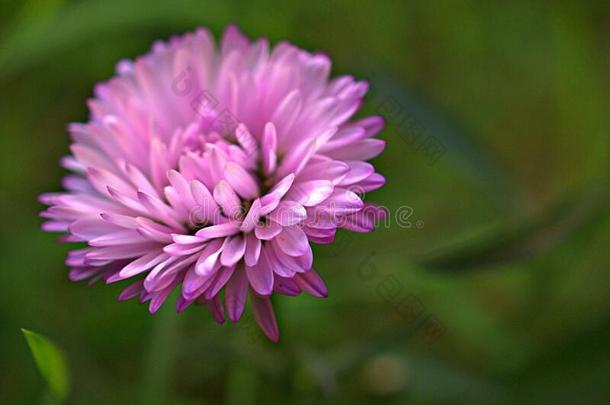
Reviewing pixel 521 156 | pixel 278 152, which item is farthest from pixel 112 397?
pixel 521 156

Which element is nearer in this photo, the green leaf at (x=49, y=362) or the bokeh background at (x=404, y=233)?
the green leaf at (x=49, y=362)

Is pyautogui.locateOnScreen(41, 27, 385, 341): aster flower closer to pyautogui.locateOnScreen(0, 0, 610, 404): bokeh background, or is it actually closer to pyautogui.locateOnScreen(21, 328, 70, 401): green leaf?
pyautogui.locateOnScreen(21, 328, 70, 401): green leaf

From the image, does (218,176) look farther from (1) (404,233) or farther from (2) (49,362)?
(1) (404,233)

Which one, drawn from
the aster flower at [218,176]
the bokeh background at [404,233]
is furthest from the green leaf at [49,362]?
the bokeh background at [404,233]

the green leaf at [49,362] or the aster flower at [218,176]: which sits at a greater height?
the aster flower at [218,176]

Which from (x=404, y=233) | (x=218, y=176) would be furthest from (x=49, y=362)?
(x=404, y=233)

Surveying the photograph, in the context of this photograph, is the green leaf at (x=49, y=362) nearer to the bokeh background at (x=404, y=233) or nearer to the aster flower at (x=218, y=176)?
the aster flower at (x=218, y=176)

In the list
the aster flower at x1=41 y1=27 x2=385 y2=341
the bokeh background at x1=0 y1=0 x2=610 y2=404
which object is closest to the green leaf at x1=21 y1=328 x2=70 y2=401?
the aster flower at x1=41 y1=27 x2=385 y2=341
